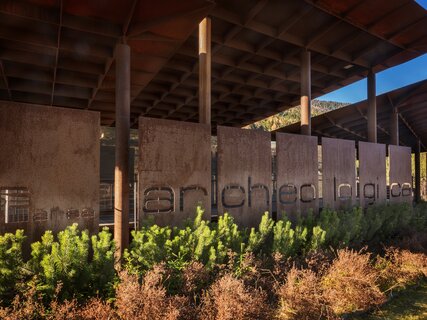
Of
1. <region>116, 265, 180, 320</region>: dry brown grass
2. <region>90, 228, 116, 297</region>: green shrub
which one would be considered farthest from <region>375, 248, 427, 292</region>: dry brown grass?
<region>90, 228, 116, 297</region>: green shrub

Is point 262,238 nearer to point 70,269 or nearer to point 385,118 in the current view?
point 70,269

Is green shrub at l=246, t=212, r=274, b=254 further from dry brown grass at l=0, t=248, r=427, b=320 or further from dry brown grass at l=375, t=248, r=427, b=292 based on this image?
dry brown grass at l=375, t=248, r=427, b=292

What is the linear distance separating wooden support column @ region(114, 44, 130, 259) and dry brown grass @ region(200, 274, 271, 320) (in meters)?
3.36

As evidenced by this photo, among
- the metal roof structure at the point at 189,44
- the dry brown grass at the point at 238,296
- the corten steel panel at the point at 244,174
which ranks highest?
the metal roof structure at the point at 189,44

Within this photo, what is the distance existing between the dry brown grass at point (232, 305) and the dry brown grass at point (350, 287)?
1807mm

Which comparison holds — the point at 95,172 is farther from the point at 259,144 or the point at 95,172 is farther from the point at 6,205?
the point at 259,144

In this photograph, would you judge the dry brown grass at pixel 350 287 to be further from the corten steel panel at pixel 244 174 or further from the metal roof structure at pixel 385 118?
the metal roof structure at pixel 385 118

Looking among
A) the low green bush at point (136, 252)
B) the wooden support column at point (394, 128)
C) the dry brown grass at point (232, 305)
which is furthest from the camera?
the wooden support column at point (394, 128)

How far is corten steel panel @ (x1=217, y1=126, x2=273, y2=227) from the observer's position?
961 cm

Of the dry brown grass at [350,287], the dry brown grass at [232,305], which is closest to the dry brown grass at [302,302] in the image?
the dry brown grass at [350,287]

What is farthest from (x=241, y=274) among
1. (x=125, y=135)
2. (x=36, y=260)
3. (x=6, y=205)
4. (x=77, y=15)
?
(x=77, y=15)

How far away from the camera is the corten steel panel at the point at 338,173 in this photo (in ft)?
41.4

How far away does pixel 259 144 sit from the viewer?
10.6 m

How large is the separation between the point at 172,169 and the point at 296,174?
525 centimetres
